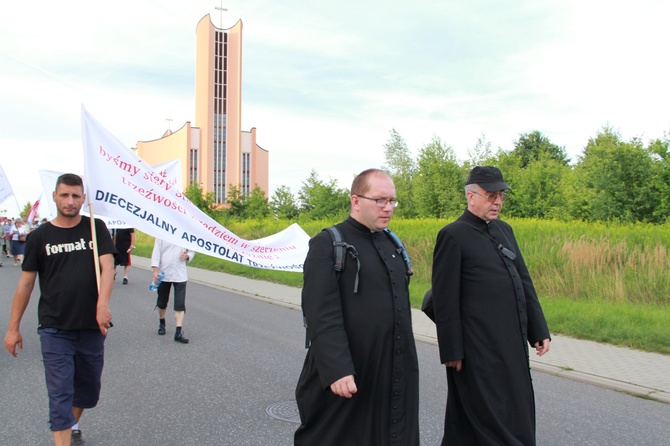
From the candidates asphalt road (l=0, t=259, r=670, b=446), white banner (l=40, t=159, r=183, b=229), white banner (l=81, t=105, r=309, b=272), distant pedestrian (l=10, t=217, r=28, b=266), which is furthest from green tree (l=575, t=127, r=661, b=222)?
distant pedestrian (l=10, t=217, r=28, b=266)

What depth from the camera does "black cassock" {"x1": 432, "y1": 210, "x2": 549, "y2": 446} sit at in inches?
142

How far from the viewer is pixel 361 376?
10.2 ft

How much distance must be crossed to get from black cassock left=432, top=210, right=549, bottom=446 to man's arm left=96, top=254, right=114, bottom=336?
2313 millimetres

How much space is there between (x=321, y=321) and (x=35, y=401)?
4.27 metres

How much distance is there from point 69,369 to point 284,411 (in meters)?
2.03

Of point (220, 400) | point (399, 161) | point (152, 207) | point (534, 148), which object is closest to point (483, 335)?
point (220, 400)

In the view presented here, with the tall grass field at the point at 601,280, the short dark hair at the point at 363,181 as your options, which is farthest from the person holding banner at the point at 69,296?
the tall grass field at the point at 601,280

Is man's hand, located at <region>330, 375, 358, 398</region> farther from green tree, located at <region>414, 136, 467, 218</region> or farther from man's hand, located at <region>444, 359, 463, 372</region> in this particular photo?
green tree, located at <region>414, 136, 467, 218</region>

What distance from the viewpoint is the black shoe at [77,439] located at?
481 centimetres

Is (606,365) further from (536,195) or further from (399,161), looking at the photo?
(399,161)

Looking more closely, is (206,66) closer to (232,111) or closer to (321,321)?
(232,111)

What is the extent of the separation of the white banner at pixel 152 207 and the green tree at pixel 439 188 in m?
28.7

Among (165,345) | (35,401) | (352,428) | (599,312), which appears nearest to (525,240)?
(599,312)

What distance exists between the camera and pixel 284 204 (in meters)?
42.4
